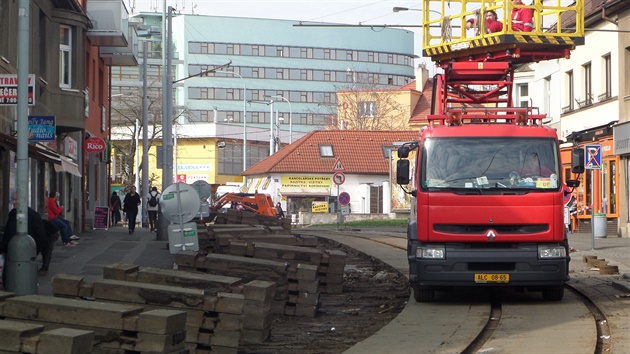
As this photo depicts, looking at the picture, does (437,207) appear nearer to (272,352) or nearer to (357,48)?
(272,352)

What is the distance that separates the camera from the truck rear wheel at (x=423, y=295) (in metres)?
16.1

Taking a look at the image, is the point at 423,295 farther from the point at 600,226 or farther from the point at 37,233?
the point at 600,226

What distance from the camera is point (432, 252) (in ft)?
50.1

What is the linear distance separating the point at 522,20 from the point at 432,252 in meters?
7.44

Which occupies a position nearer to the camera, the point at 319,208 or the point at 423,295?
the point at 423,295

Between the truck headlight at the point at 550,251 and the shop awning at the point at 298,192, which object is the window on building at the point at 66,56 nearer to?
the truck headlight at the point at 550,251

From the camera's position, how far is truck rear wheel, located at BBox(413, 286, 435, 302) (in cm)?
1614

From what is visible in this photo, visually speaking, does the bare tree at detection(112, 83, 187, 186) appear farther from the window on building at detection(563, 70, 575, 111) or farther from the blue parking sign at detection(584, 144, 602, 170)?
the blue parking sign at detection(584, 144, 602, 170)

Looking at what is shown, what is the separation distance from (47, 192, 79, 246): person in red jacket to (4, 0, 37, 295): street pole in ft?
41.6

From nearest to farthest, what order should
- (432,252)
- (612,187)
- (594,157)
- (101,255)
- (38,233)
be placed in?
(432,252) → (38,233) → (101,255) → (594,157) → (612,187)

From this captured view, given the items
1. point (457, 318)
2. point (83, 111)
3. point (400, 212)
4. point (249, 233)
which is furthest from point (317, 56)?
point (457, 318)

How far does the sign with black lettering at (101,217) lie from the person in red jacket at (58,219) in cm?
1376

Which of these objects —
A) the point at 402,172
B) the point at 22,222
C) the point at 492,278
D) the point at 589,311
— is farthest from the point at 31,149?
the point at 589,311

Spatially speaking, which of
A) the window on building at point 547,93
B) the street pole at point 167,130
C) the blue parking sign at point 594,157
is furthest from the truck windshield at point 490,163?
the window on building at point 547,93
